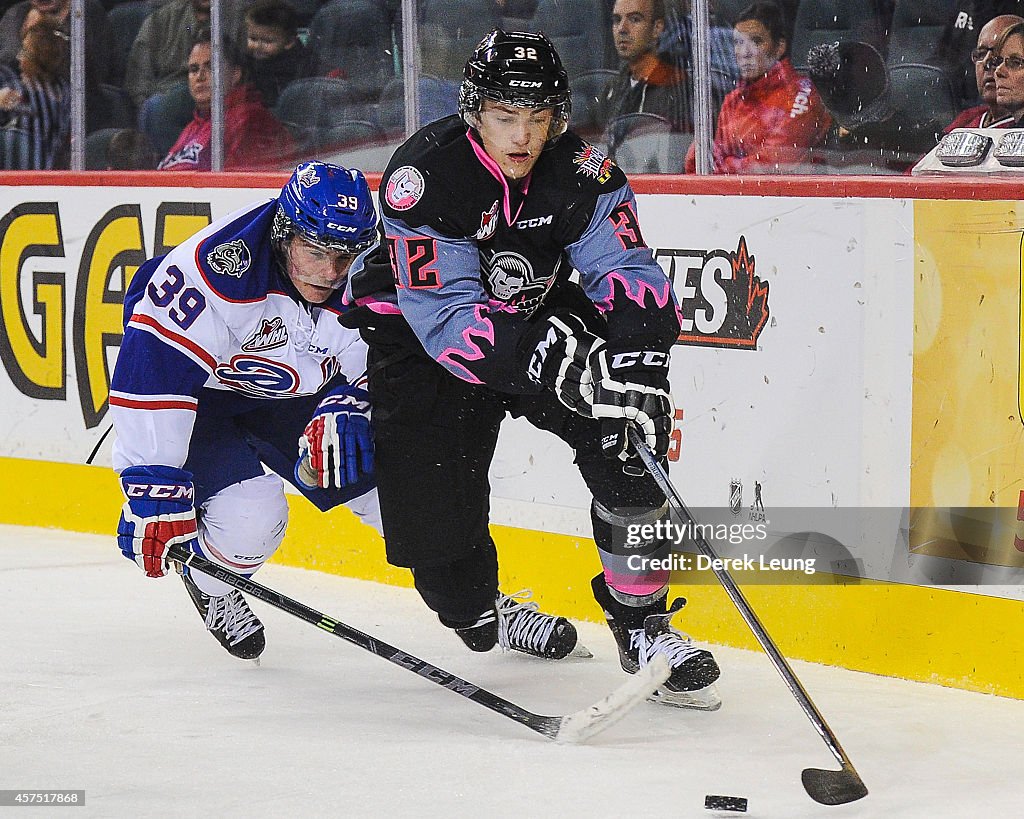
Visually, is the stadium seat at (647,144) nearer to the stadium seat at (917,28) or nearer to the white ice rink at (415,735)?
the stadium seat at (917,28)

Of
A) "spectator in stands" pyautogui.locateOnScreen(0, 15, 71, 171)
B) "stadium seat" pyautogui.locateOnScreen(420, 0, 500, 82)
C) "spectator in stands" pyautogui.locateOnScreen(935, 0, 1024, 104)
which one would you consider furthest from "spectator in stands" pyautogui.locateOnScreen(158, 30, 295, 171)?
"spectator in stands" pyautogui.locateOnScreen(935, 0, 1024, 104)

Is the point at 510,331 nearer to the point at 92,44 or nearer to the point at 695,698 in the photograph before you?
the point at 695,698

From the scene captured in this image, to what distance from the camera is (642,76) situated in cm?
360

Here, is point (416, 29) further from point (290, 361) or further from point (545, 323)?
point (545, 323)

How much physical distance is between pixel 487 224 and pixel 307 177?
350mm

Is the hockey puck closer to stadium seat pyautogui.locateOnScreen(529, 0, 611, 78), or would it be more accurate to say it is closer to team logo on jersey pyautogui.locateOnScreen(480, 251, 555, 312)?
team logo on jersey pyautogui.locateOnScreen(480, 251, 555, 312)

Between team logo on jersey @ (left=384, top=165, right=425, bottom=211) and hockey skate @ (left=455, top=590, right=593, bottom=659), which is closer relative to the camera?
team logo on jersey @ (left=384, top=165, right=425, bottom=211)

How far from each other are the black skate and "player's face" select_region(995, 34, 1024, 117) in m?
1.80

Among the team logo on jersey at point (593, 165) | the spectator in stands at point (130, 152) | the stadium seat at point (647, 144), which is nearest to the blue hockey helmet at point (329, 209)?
the team logo on jersey at point (593, 165)

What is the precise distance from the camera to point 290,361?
300 cm

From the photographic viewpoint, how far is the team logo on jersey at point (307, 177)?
2.77 metres

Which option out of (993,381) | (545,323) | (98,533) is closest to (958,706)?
(993,381)

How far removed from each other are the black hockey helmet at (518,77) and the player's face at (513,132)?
0.05 feet

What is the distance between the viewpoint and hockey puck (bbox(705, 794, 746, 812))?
2.24m
